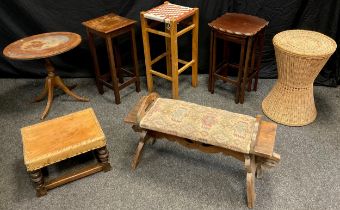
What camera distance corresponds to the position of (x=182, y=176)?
6.84 ft

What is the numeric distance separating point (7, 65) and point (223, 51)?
83.7 inches

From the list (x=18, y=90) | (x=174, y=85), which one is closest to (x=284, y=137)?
(x=174, y=85)

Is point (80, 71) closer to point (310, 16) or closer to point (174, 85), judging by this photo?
point (174, 85)

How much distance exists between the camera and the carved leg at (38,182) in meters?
1.88

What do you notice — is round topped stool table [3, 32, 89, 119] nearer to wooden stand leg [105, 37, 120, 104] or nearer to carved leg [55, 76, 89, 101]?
carved leg [55, 76, 89, 101]

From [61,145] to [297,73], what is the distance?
1693 mm

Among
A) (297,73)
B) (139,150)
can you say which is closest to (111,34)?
(139,150)

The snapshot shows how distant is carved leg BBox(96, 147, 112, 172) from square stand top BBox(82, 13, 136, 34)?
942 millimetres

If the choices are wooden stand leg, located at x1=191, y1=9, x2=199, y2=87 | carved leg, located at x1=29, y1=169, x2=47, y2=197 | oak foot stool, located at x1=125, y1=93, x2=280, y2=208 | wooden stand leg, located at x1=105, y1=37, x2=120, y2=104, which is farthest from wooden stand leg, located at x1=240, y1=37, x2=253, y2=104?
carved leg, located at x1=29, y1=169, x2=47, y2=197

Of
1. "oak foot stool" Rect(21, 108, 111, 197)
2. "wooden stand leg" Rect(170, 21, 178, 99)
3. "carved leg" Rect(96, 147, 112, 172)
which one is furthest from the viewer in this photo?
"wooden stand leg" Rect(170, 21, 178, 99)

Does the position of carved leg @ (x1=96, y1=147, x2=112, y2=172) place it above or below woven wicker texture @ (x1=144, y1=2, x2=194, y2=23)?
below

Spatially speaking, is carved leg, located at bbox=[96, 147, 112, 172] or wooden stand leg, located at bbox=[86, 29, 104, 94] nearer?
carved leg, located at bbox=[96, 147, 112, 172]

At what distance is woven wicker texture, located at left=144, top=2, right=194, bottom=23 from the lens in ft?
8.18

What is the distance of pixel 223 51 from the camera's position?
2955mm
